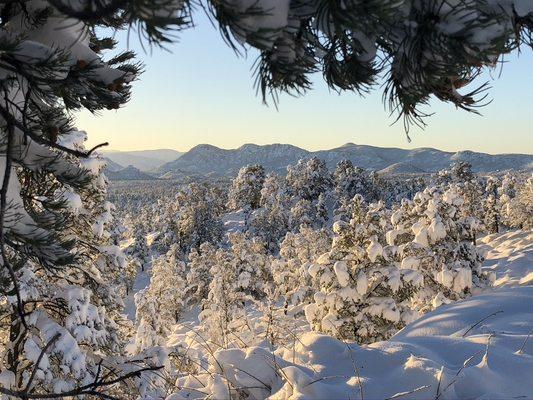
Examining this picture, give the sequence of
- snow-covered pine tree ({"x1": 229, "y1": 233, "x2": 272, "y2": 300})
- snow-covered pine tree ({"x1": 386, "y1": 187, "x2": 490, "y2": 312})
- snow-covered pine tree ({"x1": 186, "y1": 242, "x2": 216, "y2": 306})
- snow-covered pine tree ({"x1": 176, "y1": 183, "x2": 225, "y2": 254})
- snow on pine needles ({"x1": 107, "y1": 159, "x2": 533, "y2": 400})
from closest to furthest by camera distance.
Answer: snow on pine needles ({"x1": 107, "y1": 159, "x2": 533, "y2": 400}), snow-covered pine tree ({"x1": 386, "y1": 187, "x2": 490, "y2": 312}), snow-covered pine tree ({"x1": 229, "y1": 233, "x2": 272, "y2": 300}), snow-covered pine tree ({"x1": 186, "y1": 242, "x2": 216, "y2": 306}), snow-covered pine tree ({"x1": 176, "y1": 183, "x2": 225, "y2": 254})

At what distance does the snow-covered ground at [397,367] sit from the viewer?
2.59 m

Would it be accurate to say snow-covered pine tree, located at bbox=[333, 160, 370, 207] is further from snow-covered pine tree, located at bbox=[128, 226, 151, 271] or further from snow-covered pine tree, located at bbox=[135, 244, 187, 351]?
snow-covered pine tree, located at bbox=[128, 226, 151, 271]

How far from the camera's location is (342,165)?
68.0 metres

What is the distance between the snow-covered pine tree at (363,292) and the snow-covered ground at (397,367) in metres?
8.43

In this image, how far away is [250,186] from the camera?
62625mm

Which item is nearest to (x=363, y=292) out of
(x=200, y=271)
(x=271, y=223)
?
(x=200, y=271)

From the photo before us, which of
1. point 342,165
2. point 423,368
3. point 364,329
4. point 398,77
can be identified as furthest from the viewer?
point 342,165

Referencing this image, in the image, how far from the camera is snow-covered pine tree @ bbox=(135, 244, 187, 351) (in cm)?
1997

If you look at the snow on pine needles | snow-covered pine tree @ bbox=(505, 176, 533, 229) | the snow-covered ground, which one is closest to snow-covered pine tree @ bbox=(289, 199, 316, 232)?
the snow on pine needles

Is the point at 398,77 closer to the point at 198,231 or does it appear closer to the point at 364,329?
the point at 364,329

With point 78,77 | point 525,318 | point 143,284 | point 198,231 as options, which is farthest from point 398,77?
point 143,284

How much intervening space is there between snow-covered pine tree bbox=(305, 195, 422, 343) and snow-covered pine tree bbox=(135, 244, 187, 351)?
673cm

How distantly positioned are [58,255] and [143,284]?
60.4 metres

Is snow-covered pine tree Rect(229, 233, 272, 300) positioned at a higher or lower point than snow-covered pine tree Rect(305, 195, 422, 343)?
lower
